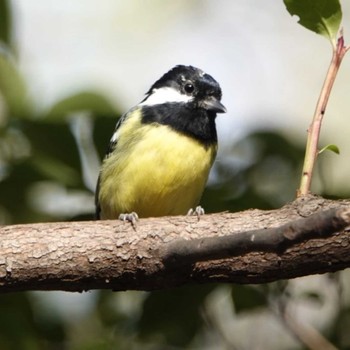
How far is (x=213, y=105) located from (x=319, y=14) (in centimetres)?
128

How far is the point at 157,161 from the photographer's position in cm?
351

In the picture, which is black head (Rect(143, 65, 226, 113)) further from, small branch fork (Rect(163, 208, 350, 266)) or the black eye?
small branch fork (Rect(163, 208, 350, 266))

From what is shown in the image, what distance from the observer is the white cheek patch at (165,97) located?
3.98 metres

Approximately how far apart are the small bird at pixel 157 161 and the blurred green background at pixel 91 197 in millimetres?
210

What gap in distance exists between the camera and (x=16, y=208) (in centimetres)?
310

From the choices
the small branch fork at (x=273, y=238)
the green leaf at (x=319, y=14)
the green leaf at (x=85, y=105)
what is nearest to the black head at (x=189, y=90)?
the green leaf at (x=85, y=105)

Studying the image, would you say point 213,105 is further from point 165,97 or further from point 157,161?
point 157,161

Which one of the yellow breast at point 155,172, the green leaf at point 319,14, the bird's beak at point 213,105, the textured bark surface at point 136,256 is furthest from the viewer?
the bird's beak at point 213,105

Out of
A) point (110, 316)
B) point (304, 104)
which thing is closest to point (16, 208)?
point (110, 316)

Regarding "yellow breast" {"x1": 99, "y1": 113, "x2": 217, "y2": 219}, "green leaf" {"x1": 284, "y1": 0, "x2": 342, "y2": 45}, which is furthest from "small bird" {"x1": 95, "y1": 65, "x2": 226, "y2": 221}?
"green leaf" {"x1": 284, "y1": 0, "x2": 342, "y2": 45}

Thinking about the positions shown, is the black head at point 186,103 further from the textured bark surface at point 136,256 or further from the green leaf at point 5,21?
the textured bark surface at point 136,256

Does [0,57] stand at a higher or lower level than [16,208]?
higher

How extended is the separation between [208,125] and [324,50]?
3.71 meters

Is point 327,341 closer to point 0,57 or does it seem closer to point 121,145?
point 121,145
